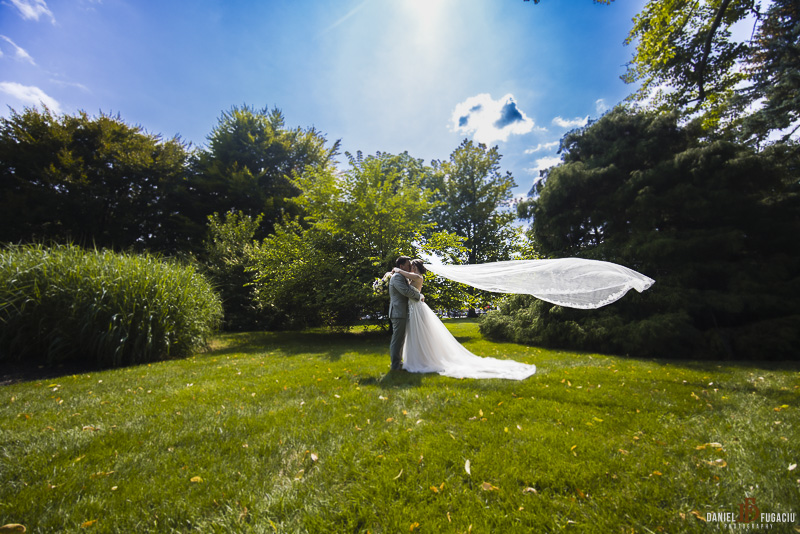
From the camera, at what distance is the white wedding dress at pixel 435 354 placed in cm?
542

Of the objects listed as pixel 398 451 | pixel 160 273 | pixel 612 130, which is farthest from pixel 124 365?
pixel 612 130

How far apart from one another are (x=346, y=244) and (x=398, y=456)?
931 cm

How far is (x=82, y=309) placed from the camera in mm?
6199

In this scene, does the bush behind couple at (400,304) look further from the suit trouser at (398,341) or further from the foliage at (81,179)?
the foliage at (81,179)

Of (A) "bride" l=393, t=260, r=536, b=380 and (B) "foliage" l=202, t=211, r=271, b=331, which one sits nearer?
(A) "bride" l=393, t=260, r=536, b=380

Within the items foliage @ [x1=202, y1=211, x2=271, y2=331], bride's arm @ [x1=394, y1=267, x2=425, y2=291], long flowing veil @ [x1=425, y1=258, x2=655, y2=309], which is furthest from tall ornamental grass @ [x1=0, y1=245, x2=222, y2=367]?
long flowing veil @ [x1=425, y1=258, x2=655, y2=309]

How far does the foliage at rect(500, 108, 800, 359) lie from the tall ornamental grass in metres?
9.71

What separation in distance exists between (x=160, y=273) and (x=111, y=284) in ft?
3.47

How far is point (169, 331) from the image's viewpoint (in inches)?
279

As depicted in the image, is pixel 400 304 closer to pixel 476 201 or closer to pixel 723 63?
pixel 723 63

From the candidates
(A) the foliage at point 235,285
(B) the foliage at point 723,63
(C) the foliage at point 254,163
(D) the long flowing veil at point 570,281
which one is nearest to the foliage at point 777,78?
(B) the foliage at point 723,63

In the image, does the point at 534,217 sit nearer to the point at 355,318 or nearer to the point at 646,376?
the point at 646,376

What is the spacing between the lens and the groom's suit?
18.7ft

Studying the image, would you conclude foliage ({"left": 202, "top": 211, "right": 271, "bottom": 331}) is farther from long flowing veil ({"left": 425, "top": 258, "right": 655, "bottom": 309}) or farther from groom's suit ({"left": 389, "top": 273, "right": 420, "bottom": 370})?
long flowing veil ({"left": 425, "top": 258, "right": 655, "bottom": 309})
